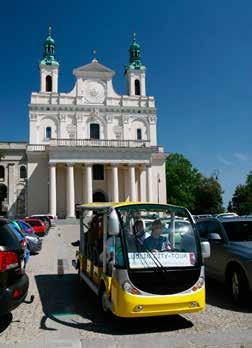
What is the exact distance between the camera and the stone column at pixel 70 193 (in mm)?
45406

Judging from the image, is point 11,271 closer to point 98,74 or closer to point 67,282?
point 67,282

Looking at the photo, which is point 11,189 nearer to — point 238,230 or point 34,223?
point 34,223

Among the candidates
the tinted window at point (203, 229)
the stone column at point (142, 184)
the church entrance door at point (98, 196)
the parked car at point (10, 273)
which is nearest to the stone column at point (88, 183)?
the church entrance door at point (98, 196)

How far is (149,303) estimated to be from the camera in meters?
5.77

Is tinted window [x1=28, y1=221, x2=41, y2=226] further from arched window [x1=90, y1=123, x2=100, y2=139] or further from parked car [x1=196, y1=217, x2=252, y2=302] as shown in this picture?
arched window [x1=90, y1=123, x2=100, y2=139]

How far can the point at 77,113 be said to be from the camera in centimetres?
5181

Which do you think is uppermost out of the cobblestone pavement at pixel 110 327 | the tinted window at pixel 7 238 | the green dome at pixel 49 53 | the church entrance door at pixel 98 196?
the green dome at pixel 49 53

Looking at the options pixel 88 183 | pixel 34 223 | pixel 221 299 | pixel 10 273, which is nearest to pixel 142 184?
pixel 88 183

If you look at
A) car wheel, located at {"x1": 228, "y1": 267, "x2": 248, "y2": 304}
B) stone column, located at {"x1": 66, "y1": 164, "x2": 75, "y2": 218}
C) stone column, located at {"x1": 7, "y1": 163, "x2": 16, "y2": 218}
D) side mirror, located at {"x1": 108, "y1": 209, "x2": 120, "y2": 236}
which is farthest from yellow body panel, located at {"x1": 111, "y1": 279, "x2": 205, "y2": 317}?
stone column, located at {"x1": 7, "y1": 163, "x2": 16, "y2": 218}

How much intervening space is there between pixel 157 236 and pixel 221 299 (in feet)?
8.89

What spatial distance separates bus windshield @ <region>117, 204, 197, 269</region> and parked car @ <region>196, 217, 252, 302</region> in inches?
67.5

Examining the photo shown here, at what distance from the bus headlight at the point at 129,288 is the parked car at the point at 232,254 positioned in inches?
105

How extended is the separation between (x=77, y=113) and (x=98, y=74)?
269 inches

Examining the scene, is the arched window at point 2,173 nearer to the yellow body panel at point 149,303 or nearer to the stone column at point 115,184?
the stone column at point 115,184
